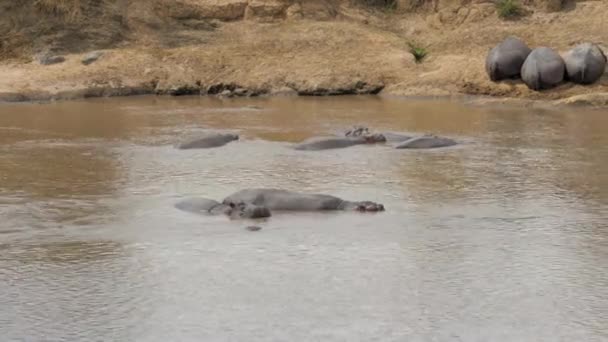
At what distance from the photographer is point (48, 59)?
74.6 feet

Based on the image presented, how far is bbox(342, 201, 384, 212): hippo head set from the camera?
10.1 m

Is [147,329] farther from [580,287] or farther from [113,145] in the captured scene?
[113,145]

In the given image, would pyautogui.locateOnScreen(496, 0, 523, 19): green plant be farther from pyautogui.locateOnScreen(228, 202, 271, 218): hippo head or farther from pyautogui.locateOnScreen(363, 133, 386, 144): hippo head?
pyautogui.locateOnScreen(228, 202, 271, 218): hippo head

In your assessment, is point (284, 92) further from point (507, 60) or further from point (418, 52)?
point (507, 60)

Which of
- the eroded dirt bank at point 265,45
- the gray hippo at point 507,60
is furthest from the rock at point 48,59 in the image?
the gray hippo at point 507,60

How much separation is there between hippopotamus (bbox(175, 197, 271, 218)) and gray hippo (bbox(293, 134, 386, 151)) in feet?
13.0

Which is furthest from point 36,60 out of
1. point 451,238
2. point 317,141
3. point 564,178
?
point 451,238

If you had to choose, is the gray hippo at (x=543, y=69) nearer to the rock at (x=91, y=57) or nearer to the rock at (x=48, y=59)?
the rock at (x=91, y=57)

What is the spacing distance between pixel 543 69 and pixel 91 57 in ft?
31.1

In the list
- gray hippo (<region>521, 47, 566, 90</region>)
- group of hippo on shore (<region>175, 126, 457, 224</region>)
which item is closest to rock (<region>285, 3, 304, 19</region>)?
gray hippo (<region>521, 47, 566, 90</region>)

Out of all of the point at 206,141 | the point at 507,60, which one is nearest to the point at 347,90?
the point at 507,60

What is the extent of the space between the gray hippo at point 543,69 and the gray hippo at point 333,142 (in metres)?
6.27

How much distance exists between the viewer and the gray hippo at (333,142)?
14.2m

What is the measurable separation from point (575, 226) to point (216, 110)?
36.2 ft
